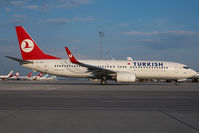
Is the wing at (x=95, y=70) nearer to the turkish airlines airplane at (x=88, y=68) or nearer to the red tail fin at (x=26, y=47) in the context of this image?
the turkish airlines airplane at (x=88, y=68)

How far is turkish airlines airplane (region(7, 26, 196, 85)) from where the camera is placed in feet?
94.0

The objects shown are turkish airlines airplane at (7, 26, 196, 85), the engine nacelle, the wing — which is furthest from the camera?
turkish airlines airplane at (7, 26, 196, 85)

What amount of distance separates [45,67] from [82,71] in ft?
15.9

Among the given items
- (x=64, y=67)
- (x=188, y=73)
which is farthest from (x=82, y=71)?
(x=188, y=73)

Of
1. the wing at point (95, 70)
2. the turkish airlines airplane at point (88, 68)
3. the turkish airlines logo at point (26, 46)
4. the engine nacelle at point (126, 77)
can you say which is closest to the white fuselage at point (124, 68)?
the turkish airlines airplane at point (88, 68)

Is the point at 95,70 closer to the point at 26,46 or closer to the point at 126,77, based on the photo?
Answer: the point at 126,77

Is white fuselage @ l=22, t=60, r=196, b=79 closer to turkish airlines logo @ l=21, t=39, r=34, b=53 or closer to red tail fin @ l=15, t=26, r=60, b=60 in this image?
red tail fin @ l=15, t=26, r=60, b=60

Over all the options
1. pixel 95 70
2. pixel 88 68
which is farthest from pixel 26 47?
pixel 95 70

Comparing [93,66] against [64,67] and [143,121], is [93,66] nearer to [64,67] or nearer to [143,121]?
[64,67]

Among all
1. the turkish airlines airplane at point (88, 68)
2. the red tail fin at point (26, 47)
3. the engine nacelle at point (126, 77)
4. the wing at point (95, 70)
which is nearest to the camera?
the engine nacelle at point (126, 77)

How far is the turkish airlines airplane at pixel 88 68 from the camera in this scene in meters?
28.7

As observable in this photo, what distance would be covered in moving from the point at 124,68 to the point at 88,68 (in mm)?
4958

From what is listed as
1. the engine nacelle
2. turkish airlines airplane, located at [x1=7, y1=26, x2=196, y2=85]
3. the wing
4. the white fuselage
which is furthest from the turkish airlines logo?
the engine nacelle

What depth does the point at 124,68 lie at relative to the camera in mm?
29188
